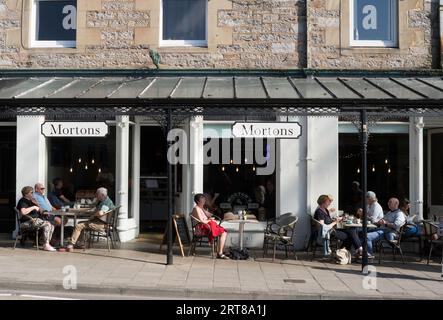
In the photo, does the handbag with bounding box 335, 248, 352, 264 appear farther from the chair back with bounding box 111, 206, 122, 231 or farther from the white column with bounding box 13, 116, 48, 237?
the white column with bounding box 13, 116, 48, 237

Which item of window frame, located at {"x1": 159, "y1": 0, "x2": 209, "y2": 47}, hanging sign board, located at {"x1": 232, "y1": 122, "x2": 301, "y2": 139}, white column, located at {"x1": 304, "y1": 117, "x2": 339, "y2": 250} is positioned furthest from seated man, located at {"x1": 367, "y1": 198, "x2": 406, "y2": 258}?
window frame, located at {"x1": 159, "y1": 0, "x2": 209, "y2": 47}

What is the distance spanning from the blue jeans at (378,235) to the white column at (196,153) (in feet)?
13.3

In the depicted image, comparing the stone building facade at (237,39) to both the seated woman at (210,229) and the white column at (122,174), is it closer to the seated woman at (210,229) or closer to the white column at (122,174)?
the white column at (122,174)

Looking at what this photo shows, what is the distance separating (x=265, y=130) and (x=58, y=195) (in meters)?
5.84

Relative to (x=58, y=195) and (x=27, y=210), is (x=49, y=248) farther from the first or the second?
(x=58, y=195)

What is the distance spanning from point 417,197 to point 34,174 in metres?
9.00

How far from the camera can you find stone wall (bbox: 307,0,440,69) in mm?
13195

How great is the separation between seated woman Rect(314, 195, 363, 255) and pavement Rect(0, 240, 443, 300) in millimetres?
576

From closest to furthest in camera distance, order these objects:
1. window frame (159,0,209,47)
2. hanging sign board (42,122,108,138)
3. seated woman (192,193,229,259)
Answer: hanging sign board (42,122,108,138) < seated woman (192,193,229,259) < window frame (159,0,209,47)

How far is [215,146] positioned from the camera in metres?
13.3

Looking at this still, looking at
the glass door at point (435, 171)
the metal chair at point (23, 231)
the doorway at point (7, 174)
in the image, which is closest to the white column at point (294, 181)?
the glass door at point (435, 171)

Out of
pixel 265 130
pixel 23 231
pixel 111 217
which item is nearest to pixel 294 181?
pixel 265 130

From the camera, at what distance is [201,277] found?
940cm
